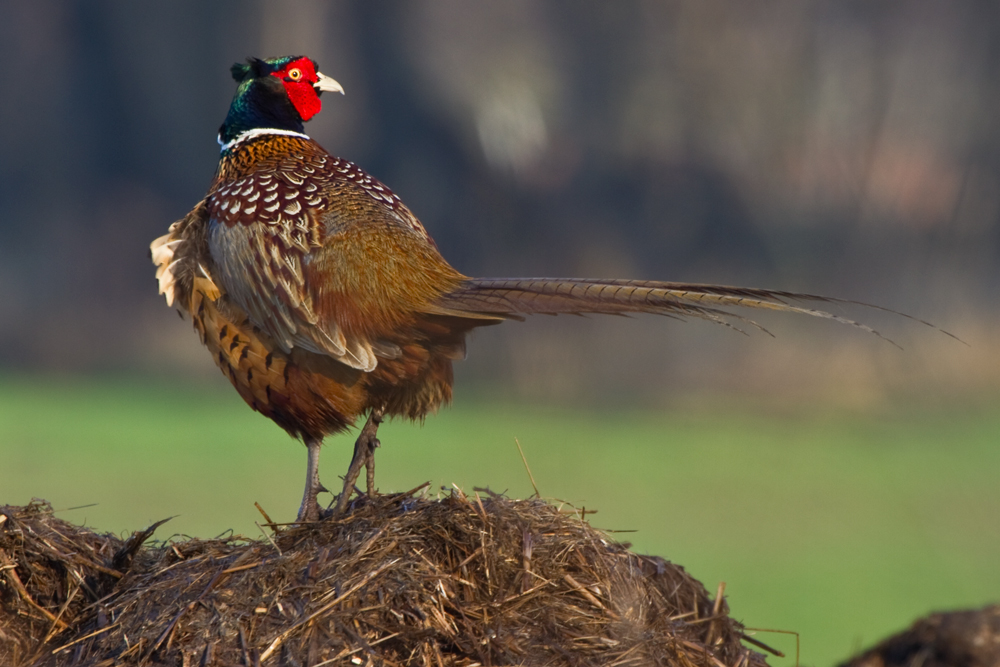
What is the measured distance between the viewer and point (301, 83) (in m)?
4.82

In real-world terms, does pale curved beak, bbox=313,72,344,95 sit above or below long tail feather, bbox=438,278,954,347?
above

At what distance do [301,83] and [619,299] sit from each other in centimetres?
246

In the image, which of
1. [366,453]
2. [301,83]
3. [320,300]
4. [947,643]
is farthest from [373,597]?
[301,83]

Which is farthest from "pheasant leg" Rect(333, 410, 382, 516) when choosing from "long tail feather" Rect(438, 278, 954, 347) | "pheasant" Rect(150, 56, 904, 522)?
"long tail feather" Rect(438, 278, 954, 347)

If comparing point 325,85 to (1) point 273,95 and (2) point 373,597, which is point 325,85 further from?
(2) point 373,597

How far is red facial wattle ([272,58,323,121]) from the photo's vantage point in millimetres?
4785

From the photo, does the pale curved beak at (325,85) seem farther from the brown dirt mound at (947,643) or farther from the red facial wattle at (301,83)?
the brown dirt mound at (947,643)

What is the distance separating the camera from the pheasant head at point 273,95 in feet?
15.5

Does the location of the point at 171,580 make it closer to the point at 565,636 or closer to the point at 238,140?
the point at 565,636

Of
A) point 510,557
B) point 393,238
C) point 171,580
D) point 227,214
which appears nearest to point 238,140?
point 227,214

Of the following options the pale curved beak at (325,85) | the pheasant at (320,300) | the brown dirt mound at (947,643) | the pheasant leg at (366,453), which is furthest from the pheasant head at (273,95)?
the brown dirt mound at (947,643)

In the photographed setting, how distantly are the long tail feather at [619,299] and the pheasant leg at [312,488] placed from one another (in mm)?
985

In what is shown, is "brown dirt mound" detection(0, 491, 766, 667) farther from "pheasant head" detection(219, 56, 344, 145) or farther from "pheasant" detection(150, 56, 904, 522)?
"pheasant head" detection(219, 56, 344, 145)

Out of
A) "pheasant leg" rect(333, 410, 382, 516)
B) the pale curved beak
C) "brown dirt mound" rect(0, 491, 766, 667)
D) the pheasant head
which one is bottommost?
"brown dirt mound" rect(0, 491, 766, 667)
